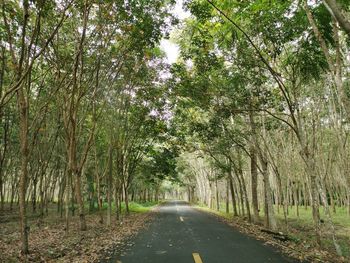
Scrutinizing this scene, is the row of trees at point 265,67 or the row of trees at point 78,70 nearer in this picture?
the row of trees at point 265,67

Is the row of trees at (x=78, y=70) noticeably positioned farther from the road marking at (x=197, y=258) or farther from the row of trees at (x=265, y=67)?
the road marking at (x=197, y=258)

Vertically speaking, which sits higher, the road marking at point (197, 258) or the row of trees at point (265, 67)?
the row of trees at point (265, 67)

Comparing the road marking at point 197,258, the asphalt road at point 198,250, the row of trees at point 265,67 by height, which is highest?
the row of trees at point 265,67

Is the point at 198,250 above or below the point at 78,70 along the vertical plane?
below

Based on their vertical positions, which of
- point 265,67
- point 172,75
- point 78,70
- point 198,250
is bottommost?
point 198,250

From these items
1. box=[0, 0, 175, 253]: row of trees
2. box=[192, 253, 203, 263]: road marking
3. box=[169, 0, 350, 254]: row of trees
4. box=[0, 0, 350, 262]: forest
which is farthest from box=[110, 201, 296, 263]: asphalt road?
box=[0, 0, 175, 253]: row of trees

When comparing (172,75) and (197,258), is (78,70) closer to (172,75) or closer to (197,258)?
(172,75)

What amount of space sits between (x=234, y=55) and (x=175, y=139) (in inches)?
679

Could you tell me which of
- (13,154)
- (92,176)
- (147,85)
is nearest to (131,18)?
(147,85)

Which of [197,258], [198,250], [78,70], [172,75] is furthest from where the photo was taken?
[172,75]

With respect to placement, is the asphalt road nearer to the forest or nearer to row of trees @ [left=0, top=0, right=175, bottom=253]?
the forest

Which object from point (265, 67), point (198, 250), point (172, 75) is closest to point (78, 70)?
point (172, 75)

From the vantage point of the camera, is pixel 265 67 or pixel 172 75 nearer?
pixel 265 67

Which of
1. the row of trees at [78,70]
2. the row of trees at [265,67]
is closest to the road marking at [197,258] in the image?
the row of trees at [265,67]
